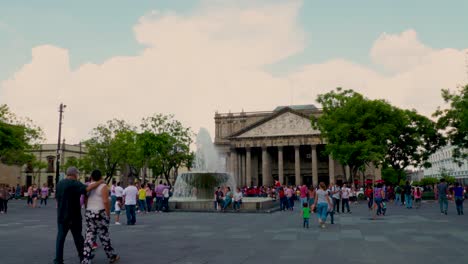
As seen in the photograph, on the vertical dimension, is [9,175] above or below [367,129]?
below

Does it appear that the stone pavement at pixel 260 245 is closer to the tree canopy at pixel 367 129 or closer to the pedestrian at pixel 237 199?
the pedestrian at pixel 237 199

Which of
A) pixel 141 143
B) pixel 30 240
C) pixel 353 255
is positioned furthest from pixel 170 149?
pixel 353 255

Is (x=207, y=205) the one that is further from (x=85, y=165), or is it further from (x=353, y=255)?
(x=85, y=165)

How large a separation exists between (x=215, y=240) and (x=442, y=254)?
5996mm

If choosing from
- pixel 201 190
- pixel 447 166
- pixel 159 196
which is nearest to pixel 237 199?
pixel 201 190

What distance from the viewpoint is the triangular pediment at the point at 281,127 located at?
73.4 meters

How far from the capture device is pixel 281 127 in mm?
74625

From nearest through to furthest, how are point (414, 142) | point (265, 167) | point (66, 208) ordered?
point (66, 208)
point (414, 142)
point (265, 167)

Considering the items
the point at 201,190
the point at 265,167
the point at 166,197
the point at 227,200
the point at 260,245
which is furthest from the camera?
the point at 265,167

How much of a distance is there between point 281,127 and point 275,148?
5934 mm

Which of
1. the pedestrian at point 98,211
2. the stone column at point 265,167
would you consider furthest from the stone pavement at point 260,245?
the stone column at point 265,167

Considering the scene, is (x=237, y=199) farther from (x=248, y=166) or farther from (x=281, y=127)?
(x=281, y=127)

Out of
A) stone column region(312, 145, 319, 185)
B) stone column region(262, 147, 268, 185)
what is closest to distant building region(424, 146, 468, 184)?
stone column region(312, 145, 319, 185)

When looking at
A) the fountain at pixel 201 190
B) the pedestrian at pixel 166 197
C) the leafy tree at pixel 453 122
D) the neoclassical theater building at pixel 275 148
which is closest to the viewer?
the pedestrian at pixel 166 197
